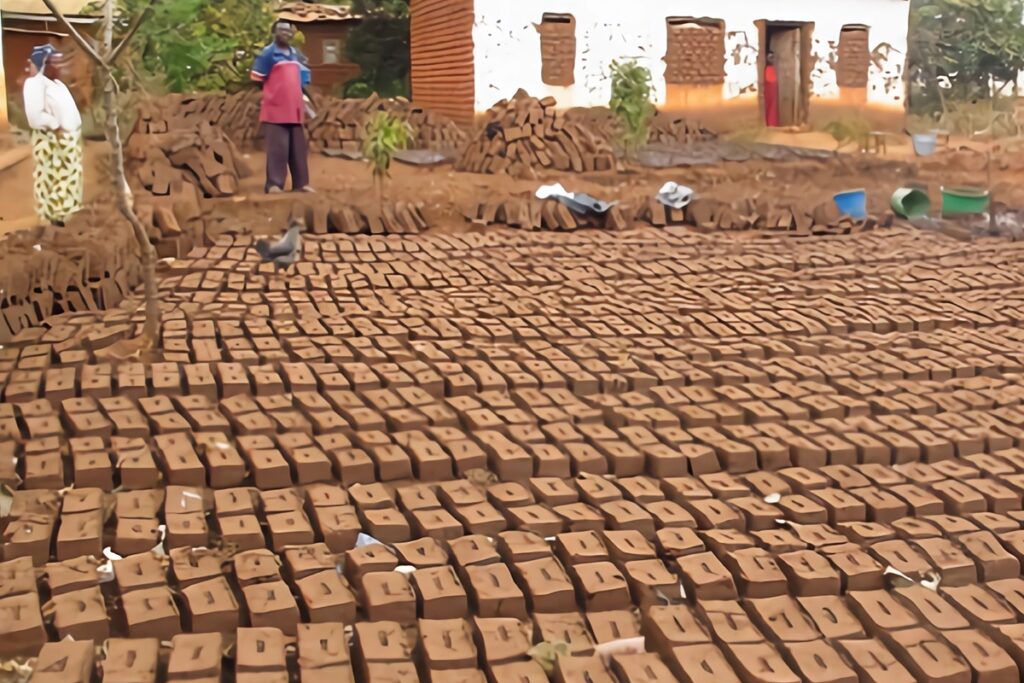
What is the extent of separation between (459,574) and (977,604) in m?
1.43

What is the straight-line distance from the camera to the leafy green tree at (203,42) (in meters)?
13.7

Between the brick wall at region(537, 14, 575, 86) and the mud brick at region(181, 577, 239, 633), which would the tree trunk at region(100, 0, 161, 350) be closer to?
the mud brick at region(181, 577, 239, 633)

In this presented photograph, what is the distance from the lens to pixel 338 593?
9.20 ft

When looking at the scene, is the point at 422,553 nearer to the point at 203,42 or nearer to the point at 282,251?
the point at 282,251

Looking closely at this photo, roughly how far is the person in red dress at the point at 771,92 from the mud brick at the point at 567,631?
39.8 feet

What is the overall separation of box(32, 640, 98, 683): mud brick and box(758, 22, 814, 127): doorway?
41.8 ft

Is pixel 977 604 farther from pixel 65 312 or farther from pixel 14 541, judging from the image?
pixel 65 312

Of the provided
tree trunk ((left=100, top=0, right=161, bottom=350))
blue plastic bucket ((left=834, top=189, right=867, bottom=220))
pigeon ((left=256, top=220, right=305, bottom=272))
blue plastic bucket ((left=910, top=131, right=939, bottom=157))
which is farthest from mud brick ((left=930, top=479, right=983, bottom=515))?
blue plastic bucket ((left=910, top=131, right=939, bottom=157))

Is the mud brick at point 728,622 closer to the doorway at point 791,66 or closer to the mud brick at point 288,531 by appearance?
the mud brick at point 288,531

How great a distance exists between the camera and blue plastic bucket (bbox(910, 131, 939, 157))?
14.0 meters

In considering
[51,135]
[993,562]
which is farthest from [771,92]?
[993,562]

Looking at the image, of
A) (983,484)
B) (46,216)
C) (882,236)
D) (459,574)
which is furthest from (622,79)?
(459,574)

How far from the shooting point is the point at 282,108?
9758 mm

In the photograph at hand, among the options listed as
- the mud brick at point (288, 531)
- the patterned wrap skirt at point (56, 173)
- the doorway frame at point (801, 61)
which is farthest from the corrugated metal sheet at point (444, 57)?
the mud brick at point (288, 531)
